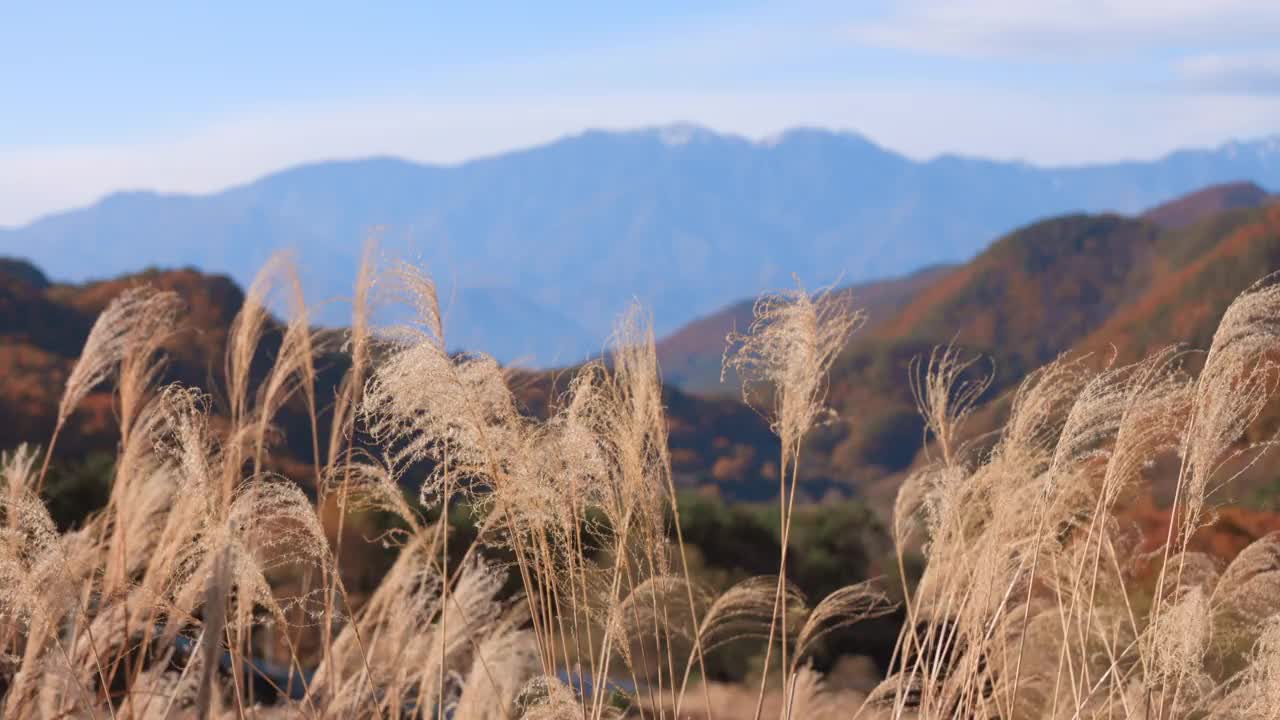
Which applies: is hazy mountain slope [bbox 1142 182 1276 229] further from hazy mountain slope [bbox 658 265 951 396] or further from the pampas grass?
the pampas grass

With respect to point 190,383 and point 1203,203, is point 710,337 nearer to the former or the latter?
point 1203,203

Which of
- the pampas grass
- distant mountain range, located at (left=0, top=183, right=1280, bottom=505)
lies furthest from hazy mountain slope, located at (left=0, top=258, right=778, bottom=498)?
the pampas grass

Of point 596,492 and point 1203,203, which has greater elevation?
point 1203,203

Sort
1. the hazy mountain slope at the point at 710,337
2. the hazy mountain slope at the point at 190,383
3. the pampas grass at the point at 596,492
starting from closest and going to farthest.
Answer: the pampas grass at the point at 596,492 → the hazy mountain slope at the point at 190,383 → the hazy mountain slope at the point at 710,337

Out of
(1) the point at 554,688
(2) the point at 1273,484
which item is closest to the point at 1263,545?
(1) the point at 554,688

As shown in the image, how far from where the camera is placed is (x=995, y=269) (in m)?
100

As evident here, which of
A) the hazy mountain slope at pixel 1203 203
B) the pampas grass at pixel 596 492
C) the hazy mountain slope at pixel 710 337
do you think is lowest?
the hazy mountain slope at pixel 710 337

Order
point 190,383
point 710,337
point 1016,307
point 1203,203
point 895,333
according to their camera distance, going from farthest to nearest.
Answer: point 1203,203
point 710,337
point 895,333
point 1016,307
point 190,383

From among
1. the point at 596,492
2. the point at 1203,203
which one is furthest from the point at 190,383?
the point at 1203,203

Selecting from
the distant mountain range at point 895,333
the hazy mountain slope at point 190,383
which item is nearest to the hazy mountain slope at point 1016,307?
Result: the distant mountain range at point 895,333

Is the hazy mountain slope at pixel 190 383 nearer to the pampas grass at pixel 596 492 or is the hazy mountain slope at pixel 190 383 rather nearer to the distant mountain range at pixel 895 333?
the distant mountain range at pixel 895 333

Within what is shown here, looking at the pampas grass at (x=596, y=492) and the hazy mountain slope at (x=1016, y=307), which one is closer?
the pampas grass at (x=596, y=492)

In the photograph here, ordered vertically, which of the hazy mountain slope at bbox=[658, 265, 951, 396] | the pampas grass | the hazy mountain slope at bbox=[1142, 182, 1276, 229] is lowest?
the hazy mountain slope at bbox=[658, 265, 951, 396]

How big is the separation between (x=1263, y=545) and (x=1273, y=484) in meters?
19.6
